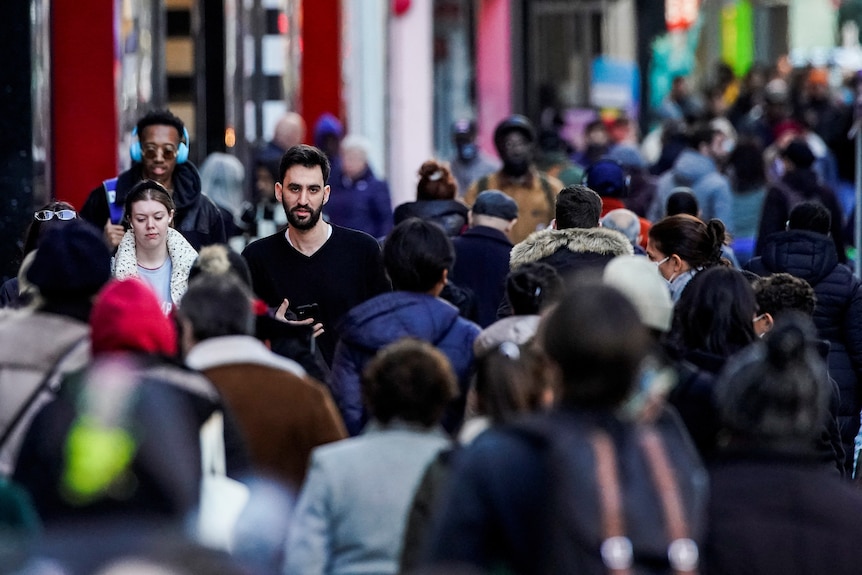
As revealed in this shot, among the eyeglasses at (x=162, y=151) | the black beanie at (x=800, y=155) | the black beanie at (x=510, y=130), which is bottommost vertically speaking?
the black beanie at (x=800, y=155)

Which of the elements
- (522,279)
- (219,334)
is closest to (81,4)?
(522,279)

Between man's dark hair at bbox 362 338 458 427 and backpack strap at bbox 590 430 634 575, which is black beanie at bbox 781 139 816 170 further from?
backpack strap at bbox 590 430 634 575

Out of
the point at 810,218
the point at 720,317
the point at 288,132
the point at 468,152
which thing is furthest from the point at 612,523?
the point at 288,132

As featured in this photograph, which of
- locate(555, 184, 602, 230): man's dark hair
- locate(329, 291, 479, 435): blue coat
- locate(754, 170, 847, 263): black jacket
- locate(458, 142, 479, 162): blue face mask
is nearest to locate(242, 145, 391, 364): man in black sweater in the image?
locate(555, 184, 602, 230): man's dark hair

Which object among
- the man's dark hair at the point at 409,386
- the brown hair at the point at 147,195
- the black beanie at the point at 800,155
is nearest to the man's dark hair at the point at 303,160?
the brown hair at the point at 147,195

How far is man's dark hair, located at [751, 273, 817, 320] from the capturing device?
7867 millimetres

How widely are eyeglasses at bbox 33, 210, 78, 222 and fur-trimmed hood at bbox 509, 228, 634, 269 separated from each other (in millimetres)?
1873

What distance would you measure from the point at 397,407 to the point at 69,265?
1213 millimetres

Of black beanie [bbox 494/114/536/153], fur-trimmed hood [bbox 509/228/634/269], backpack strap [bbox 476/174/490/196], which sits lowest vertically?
fur-trimmed hood [bbox 509/228/634/269]

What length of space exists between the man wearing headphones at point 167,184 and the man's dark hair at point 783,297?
2574 mm

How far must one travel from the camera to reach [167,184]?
357 inches

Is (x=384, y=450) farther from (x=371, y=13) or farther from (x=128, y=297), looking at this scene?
(x=371, y=13)

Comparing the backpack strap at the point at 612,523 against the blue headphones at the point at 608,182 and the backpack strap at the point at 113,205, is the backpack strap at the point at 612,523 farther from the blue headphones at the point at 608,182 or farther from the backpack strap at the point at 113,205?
the blue headphones at the point at 608,182

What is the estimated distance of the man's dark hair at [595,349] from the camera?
416 centimetres
